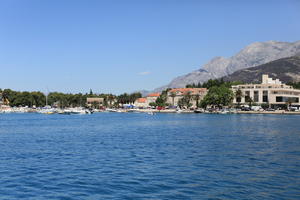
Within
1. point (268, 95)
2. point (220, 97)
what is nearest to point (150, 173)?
point (220, 97)

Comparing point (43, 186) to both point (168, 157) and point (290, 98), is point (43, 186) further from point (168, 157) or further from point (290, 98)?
point (290, 98)

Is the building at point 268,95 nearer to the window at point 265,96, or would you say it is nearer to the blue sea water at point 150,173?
the window at point 265,96

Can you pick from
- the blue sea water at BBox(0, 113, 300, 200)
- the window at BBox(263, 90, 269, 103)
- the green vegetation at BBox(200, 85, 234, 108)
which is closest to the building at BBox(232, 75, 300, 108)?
the window at BBox(263, 90, 269, 103)

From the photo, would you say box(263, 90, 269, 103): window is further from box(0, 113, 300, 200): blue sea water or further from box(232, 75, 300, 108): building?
box(0, 113, 300, 200): blue sea water

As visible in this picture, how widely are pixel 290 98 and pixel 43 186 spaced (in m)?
179

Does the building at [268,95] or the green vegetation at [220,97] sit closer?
the green vegetation at [220,97]

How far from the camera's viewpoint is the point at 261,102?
184 m

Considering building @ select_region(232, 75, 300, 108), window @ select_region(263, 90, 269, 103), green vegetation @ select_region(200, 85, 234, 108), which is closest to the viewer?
green vegetation @ select_region(200, 85, 234, 108)

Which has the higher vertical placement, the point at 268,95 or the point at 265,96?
the point at 268,95

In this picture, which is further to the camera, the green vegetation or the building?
the building

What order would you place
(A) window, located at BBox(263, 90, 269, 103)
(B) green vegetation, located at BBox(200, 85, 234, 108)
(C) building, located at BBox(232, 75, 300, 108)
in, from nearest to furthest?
(B) green vegetation, located at BBox(200, 85, 234, 108) → (C) building, located at BBox(232, 75, 300, 108) → (A) window, located at BBox(263, 90, 269, 103)

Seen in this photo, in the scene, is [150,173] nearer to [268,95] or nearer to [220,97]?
[220,97]

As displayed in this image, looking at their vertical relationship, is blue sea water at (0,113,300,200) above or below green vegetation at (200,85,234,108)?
below

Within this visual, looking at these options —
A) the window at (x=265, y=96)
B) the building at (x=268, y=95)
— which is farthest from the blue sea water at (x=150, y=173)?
the window at (x=265, y=96)
